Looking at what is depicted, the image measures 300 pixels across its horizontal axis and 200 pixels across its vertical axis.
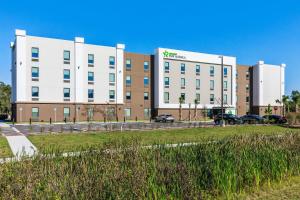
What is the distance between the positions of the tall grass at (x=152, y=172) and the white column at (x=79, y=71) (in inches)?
1691

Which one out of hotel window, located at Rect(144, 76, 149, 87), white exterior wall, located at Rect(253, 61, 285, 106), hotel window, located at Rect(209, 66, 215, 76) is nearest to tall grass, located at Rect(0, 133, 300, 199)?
hotel window, located at Rect(144, 76, 149, 87)

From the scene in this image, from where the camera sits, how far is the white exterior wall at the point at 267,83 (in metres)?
72.0

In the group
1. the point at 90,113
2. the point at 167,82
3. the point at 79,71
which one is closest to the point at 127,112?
the point at 90,113

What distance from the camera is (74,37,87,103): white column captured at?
48.8 metres

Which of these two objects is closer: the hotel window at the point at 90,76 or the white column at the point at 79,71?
the white column at the point at 79,71

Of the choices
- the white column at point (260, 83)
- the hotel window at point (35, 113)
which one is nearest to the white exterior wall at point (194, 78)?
the white column at point (260, 83)

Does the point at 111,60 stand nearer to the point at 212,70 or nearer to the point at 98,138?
the point at 212,70

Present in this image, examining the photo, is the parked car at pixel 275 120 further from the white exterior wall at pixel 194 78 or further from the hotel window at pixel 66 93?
the hotel window at pixel 66 93

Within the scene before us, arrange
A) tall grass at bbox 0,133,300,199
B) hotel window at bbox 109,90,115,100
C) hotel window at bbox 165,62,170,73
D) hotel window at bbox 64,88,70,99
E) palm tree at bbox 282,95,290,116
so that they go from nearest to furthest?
tall grass at bbox 0,133,300,199 < hotel window at bbox 64,88,70,99 < hotel window at bbox 109,90,115,100 < hotel window at bbox 165,62,170,73 < palm tree at bbox 282,95,290,116

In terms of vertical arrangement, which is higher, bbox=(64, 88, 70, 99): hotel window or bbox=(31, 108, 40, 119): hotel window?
bbox=(64, 88, 70, 99): hotel window

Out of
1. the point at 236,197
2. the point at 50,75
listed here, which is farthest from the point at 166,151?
the point at 50,75

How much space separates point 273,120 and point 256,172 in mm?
36368

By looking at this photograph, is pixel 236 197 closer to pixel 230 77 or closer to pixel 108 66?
pixel 108 66

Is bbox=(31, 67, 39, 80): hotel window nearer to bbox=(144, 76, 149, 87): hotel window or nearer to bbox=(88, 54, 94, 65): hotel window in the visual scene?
bbox=(88, 54, 94, 65): hotel window
